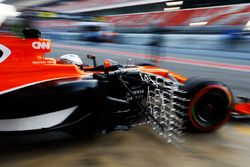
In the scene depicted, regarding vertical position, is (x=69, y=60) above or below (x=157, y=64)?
above

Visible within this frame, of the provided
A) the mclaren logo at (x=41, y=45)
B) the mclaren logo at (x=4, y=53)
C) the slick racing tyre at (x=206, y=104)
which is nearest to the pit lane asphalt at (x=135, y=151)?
the slick racing tyre at (x=206, y=104)

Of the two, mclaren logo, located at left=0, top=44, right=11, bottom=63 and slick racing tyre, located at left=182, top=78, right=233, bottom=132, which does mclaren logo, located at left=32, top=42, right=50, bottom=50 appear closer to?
mclaren logo, located at left=0, top=44, right=11, bottom=63

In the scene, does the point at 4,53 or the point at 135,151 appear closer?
the point at 4,53

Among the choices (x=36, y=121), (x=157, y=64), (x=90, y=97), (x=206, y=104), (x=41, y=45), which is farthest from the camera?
(x=157, y=64)

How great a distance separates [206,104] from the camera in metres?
3.46

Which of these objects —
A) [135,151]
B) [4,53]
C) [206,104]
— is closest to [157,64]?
[206,104]

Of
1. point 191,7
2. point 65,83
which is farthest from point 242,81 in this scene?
point 191,7

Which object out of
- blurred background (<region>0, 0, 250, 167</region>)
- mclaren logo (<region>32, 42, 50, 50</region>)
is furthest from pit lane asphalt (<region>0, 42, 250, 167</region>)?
mclaren logo (<region>32, 42, 50, 50</region>)

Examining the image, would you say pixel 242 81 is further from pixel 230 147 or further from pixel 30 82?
pixel 30 82

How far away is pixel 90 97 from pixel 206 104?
1.37 metres

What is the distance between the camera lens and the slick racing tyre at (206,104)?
330 cm

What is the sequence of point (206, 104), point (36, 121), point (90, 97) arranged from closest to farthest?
point (36, 121) < point (90, 97) < point (206, 104)

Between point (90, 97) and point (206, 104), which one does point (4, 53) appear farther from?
point (206, 104)

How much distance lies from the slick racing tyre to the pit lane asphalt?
121 millimetres
